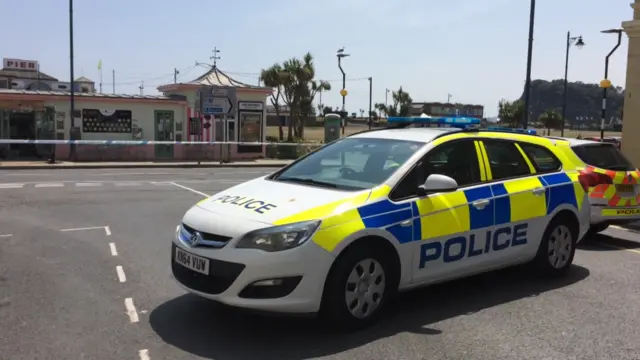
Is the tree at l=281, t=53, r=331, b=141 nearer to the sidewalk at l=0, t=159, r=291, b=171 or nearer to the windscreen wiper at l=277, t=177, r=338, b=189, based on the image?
the sidewalk at l=0, t=159, r=291, b=171

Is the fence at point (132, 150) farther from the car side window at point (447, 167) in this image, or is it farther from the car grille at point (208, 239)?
the car side window at point (447, 167)

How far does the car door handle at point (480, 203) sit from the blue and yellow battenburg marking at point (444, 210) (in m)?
0.01

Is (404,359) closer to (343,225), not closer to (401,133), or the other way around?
(343,225)

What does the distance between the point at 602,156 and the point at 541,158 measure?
8.29ft

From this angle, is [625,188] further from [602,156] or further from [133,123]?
[133,123]

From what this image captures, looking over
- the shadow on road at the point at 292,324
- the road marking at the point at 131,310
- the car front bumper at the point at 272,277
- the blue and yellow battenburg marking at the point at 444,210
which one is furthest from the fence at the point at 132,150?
the blue and yellow battenburg marking at the point at 444,210

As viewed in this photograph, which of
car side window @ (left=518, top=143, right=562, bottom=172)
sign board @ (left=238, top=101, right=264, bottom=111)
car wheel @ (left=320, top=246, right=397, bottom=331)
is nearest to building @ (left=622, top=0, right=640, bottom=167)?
car side window @ (left=518, top=143, right=562, bottom=172)

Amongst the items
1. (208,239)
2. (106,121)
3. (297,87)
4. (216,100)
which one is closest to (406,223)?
(208,239)

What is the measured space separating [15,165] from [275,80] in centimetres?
2146

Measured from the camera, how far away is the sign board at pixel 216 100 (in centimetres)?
2805

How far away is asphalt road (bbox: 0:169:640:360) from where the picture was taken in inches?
172

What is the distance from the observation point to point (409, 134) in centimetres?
589

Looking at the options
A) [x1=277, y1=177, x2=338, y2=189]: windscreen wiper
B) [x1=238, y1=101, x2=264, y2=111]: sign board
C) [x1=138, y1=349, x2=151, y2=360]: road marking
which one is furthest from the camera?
[x1=238, y1=101, x2=264, y2=111]: sign board

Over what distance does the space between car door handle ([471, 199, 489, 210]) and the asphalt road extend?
900 mm
